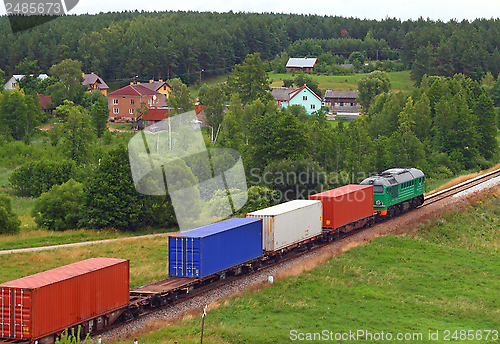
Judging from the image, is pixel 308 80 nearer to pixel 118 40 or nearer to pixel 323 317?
pixel 118 40

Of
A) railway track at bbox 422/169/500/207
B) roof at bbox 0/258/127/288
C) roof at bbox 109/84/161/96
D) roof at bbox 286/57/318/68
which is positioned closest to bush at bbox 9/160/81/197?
railway track at bbox 422/169/500/207

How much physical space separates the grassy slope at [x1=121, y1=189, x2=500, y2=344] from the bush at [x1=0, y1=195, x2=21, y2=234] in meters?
28.5

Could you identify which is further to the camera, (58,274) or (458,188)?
(458,188)

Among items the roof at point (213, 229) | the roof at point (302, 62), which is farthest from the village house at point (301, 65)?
the roof at point (213, 229)

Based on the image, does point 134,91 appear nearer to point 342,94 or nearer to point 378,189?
point 342,94

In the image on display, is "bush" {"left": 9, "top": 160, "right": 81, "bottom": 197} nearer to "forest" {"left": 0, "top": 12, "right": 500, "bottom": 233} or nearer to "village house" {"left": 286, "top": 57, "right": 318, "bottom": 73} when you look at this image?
"forest" {"left": 0, "top": 12, "right": 500, "bottom": 233}

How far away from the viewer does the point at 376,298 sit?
1158 inches

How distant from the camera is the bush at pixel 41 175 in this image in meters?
63.2

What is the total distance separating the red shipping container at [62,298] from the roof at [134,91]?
103 meters

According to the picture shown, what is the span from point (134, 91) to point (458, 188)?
80.3 metres

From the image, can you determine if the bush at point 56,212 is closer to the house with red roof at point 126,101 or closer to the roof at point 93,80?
the house with red roof at point 126,101

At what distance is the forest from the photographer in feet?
174

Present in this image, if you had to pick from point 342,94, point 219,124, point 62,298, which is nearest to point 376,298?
point 62,298

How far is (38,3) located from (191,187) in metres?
29.6
